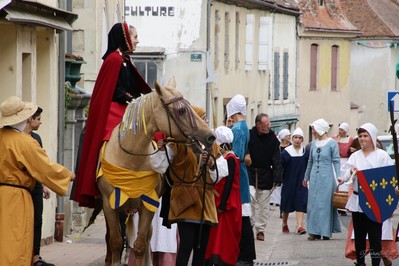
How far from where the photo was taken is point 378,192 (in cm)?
1498

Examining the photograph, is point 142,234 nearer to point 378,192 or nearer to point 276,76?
point 378,192

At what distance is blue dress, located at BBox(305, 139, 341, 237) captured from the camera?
20.2m

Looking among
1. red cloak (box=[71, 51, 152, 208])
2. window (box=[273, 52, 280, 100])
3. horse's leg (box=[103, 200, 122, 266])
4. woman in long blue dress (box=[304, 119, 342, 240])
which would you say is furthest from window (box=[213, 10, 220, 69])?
horse's leg (box=[103, 200, 122, 266])

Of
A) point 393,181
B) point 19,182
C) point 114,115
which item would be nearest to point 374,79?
point 393,181

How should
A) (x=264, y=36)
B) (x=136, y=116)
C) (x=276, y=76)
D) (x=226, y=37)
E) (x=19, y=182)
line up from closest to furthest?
(x=19, y=182) < (x=136, y=116) < (x=226, y=37) < (x=264, y=36) < (x=276, y=76)

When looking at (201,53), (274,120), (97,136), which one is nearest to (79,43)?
(97,136)

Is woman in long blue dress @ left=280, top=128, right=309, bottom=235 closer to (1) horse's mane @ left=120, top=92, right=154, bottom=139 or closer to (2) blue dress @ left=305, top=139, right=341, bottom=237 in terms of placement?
(2) blue dress @ left=305, top=139, right=341, bottom=237

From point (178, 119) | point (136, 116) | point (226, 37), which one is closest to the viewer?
point (178, 119)

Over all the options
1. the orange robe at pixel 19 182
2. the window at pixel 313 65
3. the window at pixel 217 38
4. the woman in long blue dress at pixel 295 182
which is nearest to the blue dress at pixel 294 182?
the woman in long blue dress at pixel 295 182

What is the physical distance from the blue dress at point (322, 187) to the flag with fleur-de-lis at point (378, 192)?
201 inches

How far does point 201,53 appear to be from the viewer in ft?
130

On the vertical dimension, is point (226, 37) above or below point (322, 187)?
above

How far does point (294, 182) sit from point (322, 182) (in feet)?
6.83

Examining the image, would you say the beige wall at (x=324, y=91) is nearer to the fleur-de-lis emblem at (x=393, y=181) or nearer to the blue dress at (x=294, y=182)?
the blue dress at (x=294, y=182)
